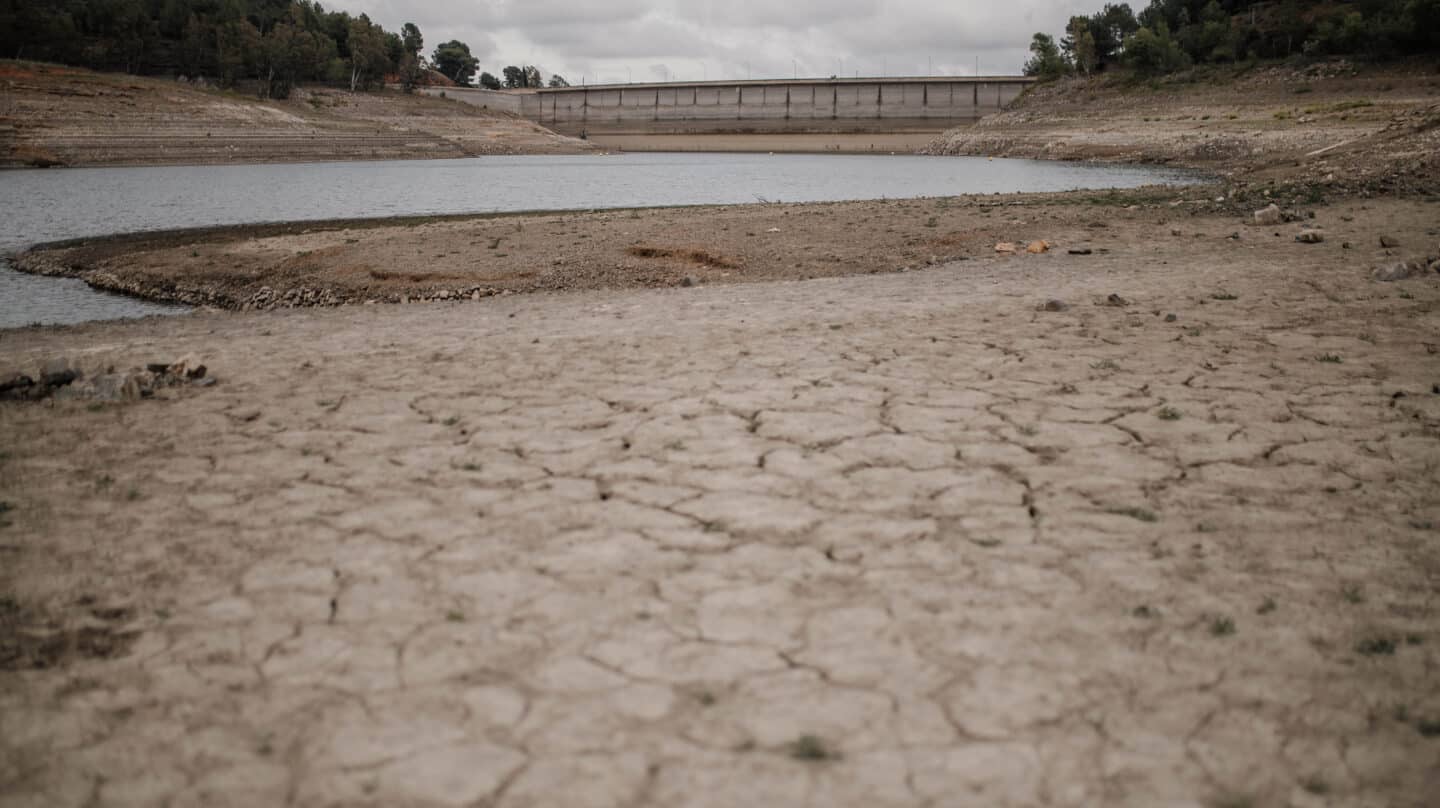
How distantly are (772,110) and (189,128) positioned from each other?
164 feet

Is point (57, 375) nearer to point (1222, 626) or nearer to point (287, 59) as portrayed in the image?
point (1222, 626)

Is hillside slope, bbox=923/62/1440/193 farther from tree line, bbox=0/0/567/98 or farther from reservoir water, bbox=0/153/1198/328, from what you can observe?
tree line, bbox=0/0/567/98

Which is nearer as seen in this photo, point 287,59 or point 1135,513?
point 1135,513

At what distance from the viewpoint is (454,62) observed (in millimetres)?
131125

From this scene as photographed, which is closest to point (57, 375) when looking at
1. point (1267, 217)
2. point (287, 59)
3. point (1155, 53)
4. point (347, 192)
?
point (1267, 217)

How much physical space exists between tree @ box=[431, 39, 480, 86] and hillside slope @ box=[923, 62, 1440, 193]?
83.5m

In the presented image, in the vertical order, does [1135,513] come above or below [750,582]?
above

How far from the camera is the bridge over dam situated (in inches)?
3118

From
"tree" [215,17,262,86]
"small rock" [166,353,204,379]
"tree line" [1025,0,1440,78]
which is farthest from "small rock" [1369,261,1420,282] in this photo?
"tree" [215,17,262,86]

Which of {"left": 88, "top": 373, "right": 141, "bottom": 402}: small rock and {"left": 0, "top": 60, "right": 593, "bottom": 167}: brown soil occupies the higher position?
{"left": 0, "top": 60, "right": 593, "bottom": 167}: brown soil

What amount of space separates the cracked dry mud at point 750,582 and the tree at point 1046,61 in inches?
2943

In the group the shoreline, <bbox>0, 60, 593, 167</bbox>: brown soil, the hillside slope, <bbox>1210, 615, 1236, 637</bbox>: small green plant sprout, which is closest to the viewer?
<bbox>1210, 615, 1236, 637</bbox>: small green plant sprout

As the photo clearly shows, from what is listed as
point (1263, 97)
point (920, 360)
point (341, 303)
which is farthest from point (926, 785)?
point (1263, 97)

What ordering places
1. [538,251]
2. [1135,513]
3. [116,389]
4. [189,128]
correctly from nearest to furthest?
[1135,513]
[116,389]
[538,251]
[189,128]
